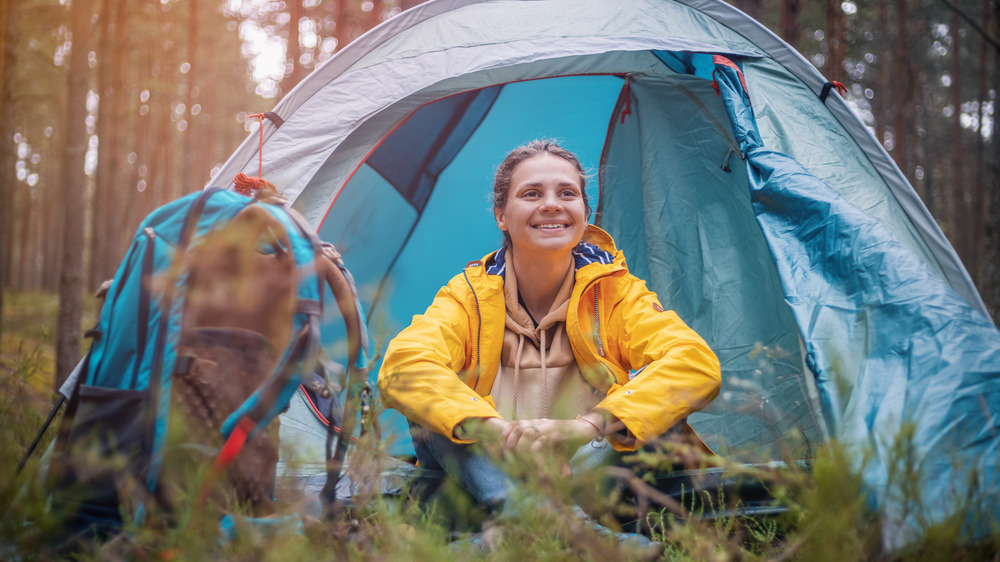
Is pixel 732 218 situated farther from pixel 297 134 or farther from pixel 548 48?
pixel 297 134

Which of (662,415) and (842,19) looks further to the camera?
(842,19)

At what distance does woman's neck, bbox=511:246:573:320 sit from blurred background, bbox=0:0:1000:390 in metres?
0.93

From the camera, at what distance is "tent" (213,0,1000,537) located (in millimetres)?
1493

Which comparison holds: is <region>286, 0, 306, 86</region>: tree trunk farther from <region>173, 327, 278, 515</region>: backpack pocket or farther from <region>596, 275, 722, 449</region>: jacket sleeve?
<region>173, 327, 278, 515</region>: backpack pocket

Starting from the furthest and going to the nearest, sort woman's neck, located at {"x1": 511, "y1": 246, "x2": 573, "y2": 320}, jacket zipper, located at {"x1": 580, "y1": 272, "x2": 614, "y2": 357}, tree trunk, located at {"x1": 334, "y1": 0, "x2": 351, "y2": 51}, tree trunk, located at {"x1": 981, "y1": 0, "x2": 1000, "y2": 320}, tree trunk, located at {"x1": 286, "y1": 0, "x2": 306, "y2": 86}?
tree trunk, located at {"x1": 334, "y1": 0, "x2": 351, "y2": 51}, tree trunk, located at {"x1": 286, "y1": 0, "x2": 306, "y2": 86}, tree trunk, located at {"x1": 981, "y1": 0, "x2": 1000, "y2": 320}, woman's neck, located at {"x1": 511, "y1": 246, "x2": 573, "y2": 320}, jacket zipper, located at {"x1": 580, "y1": 272, "x2": 614, "y2": 357}

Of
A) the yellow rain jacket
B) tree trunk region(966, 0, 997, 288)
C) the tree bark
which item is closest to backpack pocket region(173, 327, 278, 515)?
the yellow rain jacket

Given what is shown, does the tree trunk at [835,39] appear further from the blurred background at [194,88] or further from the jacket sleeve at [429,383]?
the jacket sleeve at [429,383]

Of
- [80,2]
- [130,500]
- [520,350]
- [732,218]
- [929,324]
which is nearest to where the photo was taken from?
[130,500]

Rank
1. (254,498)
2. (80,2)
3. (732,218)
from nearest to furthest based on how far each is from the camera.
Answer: (254,498) → (732,218) → (80,2)

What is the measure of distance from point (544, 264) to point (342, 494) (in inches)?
38.8

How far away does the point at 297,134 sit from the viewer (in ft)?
7.73

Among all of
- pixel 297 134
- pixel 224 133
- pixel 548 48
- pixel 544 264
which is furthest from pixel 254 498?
pixel 224 133

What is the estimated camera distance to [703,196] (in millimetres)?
2896

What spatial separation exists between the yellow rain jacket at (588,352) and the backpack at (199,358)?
0.89ft
